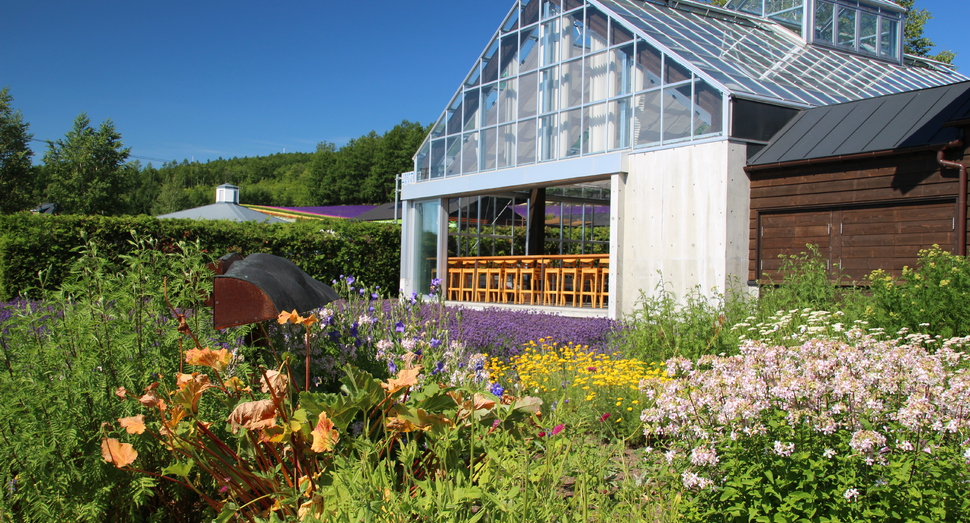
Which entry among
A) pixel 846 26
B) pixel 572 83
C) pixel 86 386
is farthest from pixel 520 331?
pixel 846 26

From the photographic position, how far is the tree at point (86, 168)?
2877 cm

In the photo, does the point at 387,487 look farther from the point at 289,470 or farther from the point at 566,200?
the point at 566,200

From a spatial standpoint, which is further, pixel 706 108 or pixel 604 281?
→ pixel 604 281

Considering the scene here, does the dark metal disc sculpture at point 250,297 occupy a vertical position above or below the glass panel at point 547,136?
below

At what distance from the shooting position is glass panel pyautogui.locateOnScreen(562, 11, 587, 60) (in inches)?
460

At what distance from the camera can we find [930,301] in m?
5.53

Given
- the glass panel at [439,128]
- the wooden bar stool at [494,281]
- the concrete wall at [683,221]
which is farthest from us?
the glass panel at [439,128]

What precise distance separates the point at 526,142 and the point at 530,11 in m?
2.45

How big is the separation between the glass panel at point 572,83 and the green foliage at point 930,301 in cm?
652

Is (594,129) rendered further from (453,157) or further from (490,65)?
(453,157)

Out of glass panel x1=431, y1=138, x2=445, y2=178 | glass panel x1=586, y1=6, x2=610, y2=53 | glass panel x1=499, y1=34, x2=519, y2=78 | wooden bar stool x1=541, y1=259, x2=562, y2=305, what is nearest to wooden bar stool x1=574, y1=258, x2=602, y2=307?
wooden bar stool x1=541, y1=259, x2=562, y2=305

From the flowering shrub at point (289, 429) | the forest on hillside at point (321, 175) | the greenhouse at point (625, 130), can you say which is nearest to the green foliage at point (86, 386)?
the flowering shrub at point (289, 429)

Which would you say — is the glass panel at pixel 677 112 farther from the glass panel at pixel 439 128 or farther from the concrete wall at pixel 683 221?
the glass panel at pixel 439 128

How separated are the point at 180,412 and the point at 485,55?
12.1m
